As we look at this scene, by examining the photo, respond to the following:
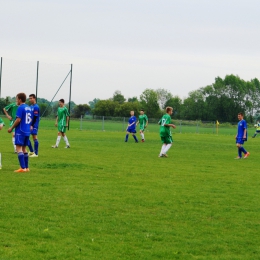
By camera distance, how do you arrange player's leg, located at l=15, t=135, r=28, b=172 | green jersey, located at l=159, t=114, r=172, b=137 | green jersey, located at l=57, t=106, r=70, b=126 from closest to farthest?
player's leg, located at l=15, t=135, r=28, b=172
green jersey, located at l=159, t=114, r=172, b=137
green jersey, located at l=57, t=106, r=70, b=126

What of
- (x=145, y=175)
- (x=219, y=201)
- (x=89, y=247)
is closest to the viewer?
(x=89, y=247)

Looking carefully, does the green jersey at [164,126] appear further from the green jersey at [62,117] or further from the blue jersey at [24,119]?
the blue jersey at [24,119]

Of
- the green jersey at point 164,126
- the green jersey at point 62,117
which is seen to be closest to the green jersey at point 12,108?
the green jersey at point 62,117

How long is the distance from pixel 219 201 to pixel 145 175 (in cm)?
406

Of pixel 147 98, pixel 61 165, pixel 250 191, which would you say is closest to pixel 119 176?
pixel 61 165

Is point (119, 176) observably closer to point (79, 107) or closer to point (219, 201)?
point (219, 201)

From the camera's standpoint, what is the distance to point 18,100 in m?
12.5

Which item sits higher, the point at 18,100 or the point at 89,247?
the point at 18,100

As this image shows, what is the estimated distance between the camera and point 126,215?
8203 millimetres

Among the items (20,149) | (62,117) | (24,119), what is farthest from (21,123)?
(62,117)

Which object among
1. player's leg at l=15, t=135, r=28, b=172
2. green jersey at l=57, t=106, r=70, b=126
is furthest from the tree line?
player's leg at l=15, t=135, r=28, b=172

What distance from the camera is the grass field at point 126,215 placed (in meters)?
6.35

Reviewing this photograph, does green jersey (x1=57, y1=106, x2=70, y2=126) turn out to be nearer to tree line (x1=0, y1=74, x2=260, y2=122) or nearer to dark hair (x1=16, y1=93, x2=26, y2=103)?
dark hair (x1=16, y1=93, x2=26, y2=103)

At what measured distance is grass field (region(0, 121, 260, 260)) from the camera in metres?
6.35
